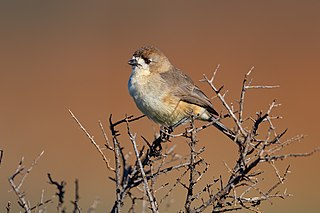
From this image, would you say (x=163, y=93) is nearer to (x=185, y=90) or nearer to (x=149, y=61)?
(x=185, y=90)

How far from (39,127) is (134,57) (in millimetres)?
9595

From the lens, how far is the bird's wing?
20.1 feet

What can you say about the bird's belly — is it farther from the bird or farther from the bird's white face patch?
the bird's white face patch

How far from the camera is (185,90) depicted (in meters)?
6.21

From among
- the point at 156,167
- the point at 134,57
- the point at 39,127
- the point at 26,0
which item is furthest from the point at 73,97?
the point at 156,167

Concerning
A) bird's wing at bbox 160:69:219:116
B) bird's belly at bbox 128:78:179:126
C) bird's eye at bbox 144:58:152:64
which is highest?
bird's eye at bbox 144:58:152:64

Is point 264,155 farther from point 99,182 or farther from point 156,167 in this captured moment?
point 99,182

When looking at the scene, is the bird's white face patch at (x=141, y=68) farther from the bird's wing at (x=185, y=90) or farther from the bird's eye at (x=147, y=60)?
the bird's wing at (x=185, y=90)

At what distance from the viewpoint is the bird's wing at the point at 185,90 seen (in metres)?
6.13

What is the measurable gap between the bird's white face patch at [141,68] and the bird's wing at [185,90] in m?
0.14

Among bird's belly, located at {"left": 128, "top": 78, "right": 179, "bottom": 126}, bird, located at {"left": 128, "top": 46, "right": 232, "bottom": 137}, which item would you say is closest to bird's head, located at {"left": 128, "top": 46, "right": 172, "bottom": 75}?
bird, located at {"left": 128, "top": 46, "right": 232, "bottom": 137}

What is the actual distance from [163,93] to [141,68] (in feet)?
1.19

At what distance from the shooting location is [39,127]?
1565 centimetres

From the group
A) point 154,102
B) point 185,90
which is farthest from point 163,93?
point 185,90
